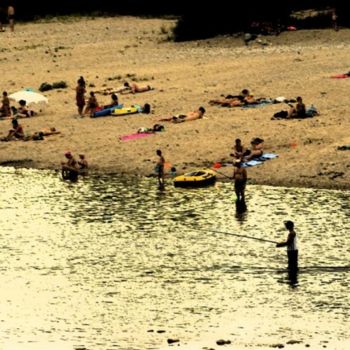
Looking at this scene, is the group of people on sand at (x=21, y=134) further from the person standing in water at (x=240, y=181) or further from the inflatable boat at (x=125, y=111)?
the person standing in water at (x=240, y=181)

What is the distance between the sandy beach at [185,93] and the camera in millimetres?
59094

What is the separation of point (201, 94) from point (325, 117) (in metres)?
8.41

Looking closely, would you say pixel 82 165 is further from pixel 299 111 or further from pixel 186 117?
pixel 299 111

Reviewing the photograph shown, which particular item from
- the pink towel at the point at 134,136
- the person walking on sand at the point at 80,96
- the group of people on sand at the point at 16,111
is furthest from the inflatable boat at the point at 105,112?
the pink towel at the point at 134,136

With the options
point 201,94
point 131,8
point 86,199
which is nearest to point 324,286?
point 86,199

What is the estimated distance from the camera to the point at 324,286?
43000 millimetres

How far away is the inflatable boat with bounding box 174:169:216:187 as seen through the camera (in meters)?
55.6

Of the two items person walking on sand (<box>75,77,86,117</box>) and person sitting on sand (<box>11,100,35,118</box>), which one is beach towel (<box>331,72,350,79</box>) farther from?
person sitting on sand (<box>11,100,35,118</box>)

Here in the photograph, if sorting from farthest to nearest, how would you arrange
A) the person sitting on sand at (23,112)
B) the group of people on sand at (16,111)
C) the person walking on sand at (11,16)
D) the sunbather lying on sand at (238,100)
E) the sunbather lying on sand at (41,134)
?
the person walking on sand at (11,16), the person sitting on sand at (23,112), the group of people on sand at (16,111), the sunbather lying on sand at (238,100), the sunbather lying on sand at (41,134)

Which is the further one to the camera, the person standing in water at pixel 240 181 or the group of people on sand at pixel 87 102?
the group of people on sand at pixel 87 102

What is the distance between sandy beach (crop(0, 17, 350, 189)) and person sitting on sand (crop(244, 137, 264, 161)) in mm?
611

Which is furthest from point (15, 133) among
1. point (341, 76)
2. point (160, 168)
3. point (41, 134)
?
point (341, 76)

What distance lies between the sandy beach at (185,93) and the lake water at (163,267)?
221 cm

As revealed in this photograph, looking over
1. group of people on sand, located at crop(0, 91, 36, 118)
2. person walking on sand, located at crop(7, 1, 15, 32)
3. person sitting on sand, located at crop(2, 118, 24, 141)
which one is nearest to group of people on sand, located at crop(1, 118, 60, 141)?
person sitting on sand, located at crop(2, 118, 24, 141)
